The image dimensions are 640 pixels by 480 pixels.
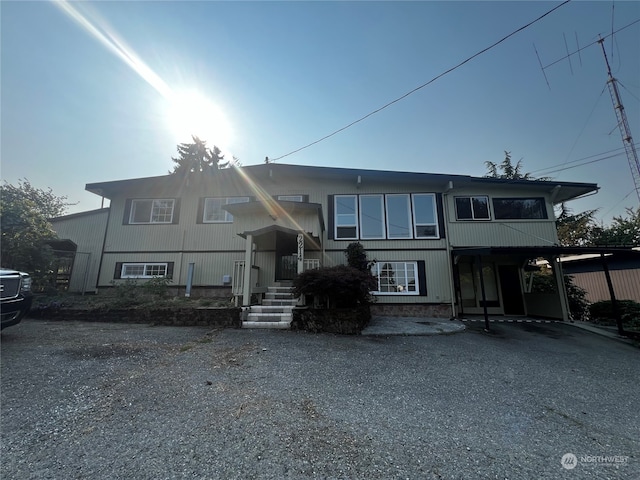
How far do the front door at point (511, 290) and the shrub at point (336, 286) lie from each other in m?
7.58

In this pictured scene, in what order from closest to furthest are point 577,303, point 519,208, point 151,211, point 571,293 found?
1. point 519,208
2. point 151,211
3. point 577,303
4. point 571,293

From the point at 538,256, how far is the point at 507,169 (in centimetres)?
1449

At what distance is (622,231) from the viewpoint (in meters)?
18.8

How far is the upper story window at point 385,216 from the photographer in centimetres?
1072

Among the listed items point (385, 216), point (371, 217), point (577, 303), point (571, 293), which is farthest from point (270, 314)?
point (571, 293)

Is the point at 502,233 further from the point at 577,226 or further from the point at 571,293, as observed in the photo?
the point at 577,226

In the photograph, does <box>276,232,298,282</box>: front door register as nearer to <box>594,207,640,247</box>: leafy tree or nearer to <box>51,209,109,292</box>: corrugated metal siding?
<box>51,209,109,292</box>: corrugated metal siding

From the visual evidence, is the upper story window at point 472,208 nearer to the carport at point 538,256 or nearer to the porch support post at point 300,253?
the carport at point 538,256

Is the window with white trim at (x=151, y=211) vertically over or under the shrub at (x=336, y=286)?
over

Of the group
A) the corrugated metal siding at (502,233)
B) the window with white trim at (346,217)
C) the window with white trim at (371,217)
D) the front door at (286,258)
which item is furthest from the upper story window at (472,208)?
the front door at (286,258)

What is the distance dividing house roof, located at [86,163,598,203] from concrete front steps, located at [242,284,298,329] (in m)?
5.71

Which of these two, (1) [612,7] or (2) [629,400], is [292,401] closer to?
(2) [629,400]

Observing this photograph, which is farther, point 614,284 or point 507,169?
point 507,169

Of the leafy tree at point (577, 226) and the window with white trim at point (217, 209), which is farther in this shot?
the leafy tree at point (577, 226)
